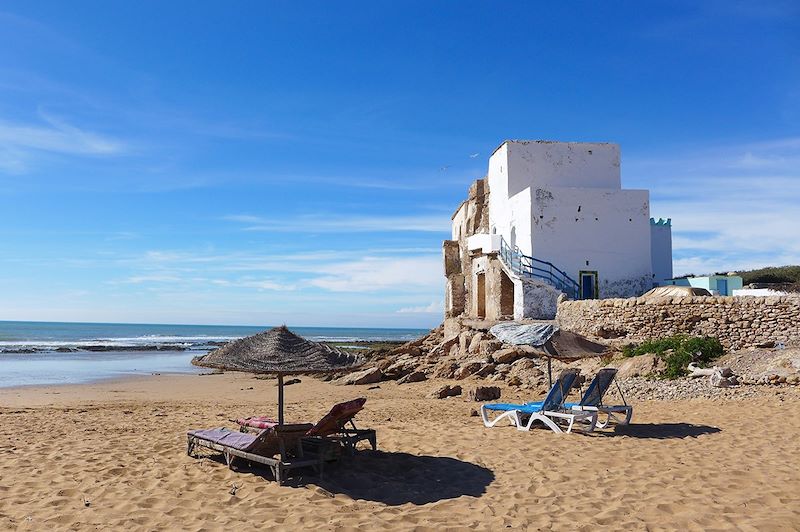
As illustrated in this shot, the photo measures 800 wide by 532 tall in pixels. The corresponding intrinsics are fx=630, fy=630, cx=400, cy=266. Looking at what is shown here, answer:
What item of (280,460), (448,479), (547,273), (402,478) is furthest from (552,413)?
(547,273)

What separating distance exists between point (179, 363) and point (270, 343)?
2944 cm

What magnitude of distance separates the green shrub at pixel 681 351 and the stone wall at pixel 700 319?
0.62 metres

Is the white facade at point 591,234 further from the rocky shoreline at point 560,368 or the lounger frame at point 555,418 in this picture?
the lounger frame at point 555,418

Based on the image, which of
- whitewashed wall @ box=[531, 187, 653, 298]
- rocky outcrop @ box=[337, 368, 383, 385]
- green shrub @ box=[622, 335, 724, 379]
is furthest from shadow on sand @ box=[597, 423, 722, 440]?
whitewashed wall @ box=[531, 187, 653, 298]

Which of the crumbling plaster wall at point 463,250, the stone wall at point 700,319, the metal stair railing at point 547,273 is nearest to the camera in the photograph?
the stone wall at point 700,319

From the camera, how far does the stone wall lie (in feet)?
48.6

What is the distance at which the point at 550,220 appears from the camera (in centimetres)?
2327

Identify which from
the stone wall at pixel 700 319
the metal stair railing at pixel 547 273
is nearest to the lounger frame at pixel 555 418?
the stone wall at pixel 700 319

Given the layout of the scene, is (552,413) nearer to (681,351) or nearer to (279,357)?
(279,357)

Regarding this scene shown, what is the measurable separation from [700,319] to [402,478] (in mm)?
11896

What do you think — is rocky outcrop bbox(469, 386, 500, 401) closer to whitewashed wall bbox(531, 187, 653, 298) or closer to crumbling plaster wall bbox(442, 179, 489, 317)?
whitewashed wall bbox(531, 187, 653, 298)

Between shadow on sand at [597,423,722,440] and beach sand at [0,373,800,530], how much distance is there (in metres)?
0.03

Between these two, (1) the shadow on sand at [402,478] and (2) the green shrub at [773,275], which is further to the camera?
(2) the green shrub at [773,275]

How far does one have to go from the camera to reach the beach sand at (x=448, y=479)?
5.38 m
